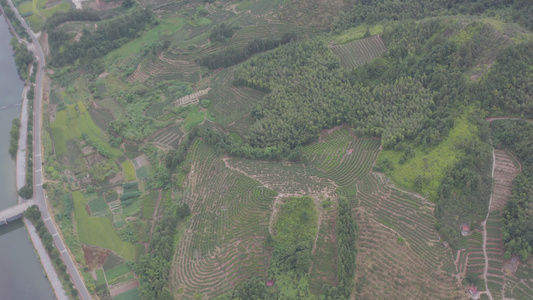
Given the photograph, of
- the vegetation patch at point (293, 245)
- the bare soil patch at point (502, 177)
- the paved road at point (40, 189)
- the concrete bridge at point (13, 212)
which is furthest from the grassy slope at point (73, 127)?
the bare soil patch at point (502, 177)

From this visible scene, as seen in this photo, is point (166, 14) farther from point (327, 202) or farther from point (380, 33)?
point (327, 202)

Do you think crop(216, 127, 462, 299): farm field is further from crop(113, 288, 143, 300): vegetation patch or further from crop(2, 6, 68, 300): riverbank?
crop(2, 6, 68, 300): riverbank

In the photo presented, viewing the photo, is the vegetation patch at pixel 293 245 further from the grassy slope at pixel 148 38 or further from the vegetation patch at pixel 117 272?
the grassy slope at pixel 148 38

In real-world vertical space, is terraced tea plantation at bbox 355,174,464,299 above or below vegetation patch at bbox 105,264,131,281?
above

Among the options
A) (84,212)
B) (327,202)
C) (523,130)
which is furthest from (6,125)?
(523,130)

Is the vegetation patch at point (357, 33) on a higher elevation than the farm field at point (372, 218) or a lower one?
higher

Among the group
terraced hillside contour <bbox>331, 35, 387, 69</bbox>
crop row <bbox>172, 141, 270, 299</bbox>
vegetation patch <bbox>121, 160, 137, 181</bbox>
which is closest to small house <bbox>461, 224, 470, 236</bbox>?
crop row <bbox>172, 141, 270, 299</bbox>
